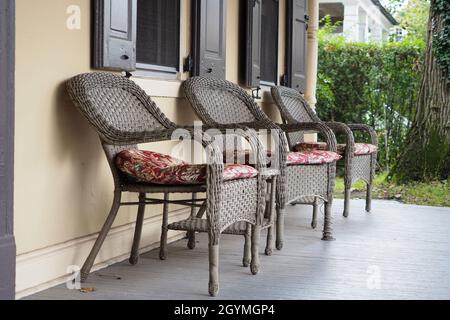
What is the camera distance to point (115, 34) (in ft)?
11.4

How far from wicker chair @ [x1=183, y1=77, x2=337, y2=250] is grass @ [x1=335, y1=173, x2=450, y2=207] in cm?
207

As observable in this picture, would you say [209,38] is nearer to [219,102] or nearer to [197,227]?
[219,102]

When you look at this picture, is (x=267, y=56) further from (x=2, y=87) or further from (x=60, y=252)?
(x=2, y=87)

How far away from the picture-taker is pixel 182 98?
441cm

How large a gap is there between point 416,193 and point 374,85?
2.63 meters

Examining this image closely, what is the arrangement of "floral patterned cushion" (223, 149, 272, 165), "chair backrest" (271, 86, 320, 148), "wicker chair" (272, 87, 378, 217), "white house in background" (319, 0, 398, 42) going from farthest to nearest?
1. "white house in background" (319, 0, 398, 42)
2. "chair backrest" (271, 86, 320, 148)
3. "wicker chair" (272, 87, 378, 217)
4. "floral patterned cushion" (223, 149, 272, 165)

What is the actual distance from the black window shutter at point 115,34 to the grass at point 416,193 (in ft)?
12.4

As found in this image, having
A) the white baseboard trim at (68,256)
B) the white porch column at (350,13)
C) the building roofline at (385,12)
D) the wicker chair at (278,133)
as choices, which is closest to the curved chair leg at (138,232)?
the white baseboard trim at (68,256)

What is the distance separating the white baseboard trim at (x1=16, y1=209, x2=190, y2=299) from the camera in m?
2.91

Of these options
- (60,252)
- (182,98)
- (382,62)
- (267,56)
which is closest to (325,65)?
(382,62)

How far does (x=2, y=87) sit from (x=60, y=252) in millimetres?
910

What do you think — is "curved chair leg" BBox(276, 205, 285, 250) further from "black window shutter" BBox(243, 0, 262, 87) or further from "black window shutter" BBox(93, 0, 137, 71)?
"black window shutter" BBox(243, 0, 262, 87)

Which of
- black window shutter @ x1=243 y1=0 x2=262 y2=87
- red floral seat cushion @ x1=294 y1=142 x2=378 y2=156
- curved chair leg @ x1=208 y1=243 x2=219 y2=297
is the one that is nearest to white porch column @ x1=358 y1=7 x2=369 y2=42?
red floral seat cushion @ x1=294 y1=142 x2=378 y2=156

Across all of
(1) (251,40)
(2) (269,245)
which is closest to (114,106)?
(2) (269,245)
